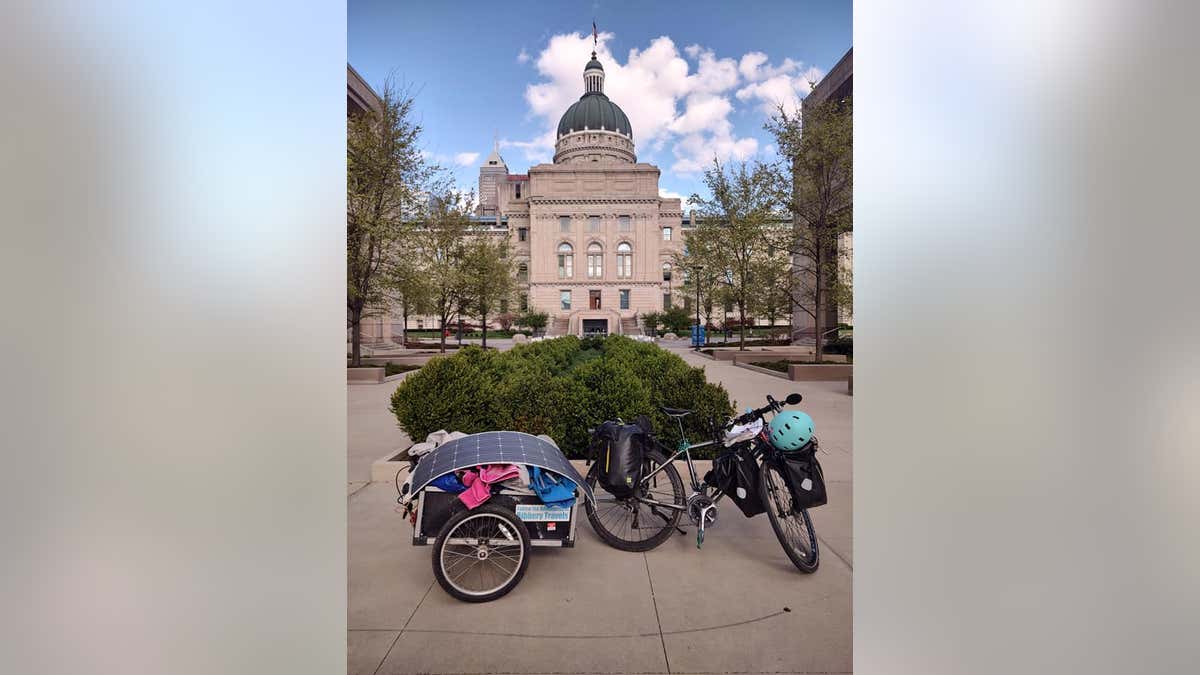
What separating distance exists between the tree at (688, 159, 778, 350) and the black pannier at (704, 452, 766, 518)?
18.3m

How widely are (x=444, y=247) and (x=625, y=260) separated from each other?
4447 cm

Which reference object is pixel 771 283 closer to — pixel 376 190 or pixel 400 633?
pixel 376 190

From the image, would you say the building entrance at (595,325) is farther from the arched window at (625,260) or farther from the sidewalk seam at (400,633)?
the sidewalk seam at (400,633)

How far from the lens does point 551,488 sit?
3607mm

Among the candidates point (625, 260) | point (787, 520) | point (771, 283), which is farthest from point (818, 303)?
point (625, 260)

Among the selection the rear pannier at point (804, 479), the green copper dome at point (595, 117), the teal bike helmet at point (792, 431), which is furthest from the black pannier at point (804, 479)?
the green copper dome at point (595, 117)

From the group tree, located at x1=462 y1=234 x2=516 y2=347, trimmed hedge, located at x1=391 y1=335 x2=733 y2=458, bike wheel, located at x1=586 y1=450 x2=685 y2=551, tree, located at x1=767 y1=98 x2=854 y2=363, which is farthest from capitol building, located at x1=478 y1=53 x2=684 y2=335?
bike wheel, located at x1=586 y1=450 x2=685 y2=551

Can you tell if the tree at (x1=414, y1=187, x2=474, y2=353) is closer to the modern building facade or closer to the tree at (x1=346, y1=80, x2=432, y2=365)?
the tree at (x1=346, y1=80, x2=432, y2=365)
